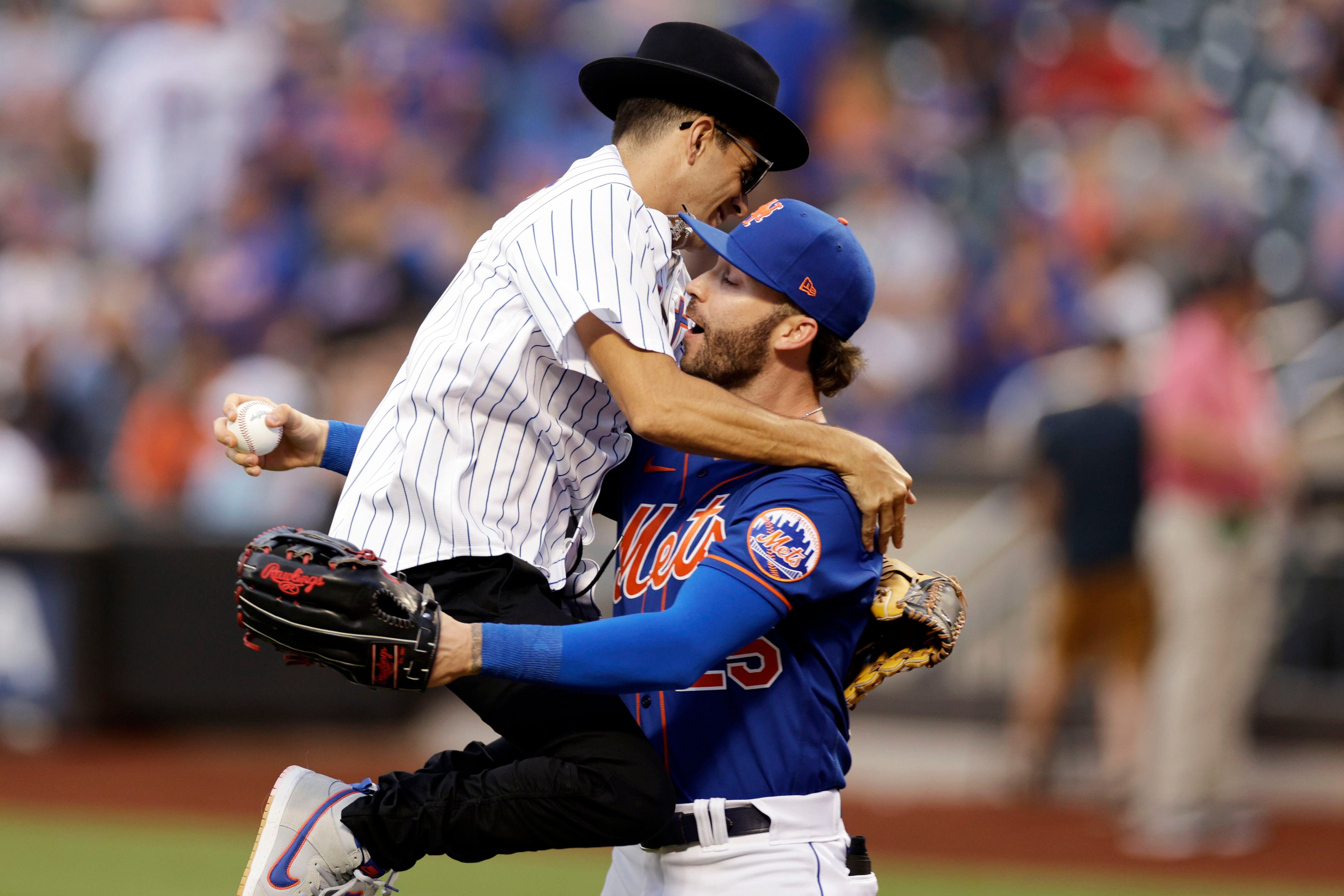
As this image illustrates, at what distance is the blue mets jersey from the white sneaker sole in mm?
708

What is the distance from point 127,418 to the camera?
11.9 metres

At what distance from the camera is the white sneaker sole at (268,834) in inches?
117

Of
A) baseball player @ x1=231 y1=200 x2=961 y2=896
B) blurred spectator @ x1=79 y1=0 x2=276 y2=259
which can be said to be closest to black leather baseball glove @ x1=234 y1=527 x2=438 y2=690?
baseball player @ x1=231 y1=200 x2=961 y2=896

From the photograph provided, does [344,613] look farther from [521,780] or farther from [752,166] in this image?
[752,166]

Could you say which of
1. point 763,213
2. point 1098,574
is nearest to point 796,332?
point 763,213

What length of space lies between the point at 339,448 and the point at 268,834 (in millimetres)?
859

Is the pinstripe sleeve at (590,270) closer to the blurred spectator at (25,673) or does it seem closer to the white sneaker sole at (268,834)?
the white sneaker sole at (268,834)

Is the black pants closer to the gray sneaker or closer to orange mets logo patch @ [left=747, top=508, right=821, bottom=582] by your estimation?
the gray sneaker

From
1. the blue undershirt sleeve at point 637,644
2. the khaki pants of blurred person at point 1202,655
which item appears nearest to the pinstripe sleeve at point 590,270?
the blue undershirt sleeve at point 637,644

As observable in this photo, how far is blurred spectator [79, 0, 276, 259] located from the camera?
13.6 metres

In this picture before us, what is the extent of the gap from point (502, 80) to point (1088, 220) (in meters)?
5.28

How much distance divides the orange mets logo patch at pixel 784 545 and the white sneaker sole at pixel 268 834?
3.32ft

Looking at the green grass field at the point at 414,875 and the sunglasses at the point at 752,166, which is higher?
the sunglasses at the point at 752,166

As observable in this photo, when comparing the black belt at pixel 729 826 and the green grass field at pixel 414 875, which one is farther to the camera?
the green grass field at pixel 414 875
